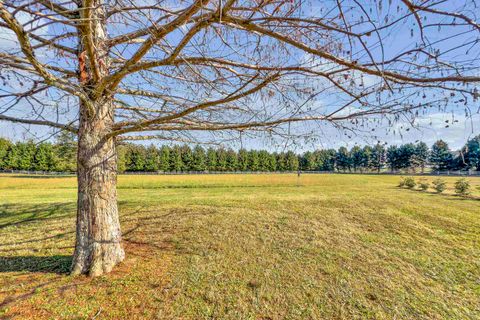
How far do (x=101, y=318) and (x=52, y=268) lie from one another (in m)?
1.80

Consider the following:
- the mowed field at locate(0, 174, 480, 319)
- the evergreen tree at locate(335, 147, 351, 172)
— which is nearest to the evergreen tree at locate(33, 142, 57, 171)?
the mowed field at locate(0, 174, 480, 319)

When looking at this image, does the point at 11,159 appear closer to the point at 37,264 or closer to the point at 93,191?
the point at 37,264

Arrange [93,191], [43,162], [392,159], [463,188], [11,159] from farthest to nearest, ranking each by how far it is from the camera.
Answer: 1. [43,162]
2. [11,159]
3. [463,188]
4. [392,159]
5. [93,191]

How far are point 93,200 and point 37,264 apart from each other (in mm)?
1757

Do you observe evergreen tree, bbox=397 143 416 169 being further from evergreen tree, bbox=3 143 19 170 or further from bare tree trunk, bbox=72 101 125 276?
evergreen tree, bbox=3 143 19 170

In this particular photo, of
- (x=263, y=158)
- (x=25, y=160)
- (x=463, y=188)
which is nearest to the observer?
(x=463, y=188)

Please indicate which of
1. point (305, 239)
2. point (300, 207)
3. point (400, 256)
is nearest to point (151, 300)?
point (305, 239)

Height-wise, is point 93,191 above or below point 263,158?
below

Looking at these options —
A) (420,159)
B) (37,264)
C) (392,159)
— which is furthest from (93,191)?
(392,159)

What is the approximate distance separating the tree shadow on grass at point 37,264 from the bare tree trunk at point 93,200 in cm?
49

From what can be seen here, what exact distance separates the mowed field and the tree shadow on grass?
0.02 metres

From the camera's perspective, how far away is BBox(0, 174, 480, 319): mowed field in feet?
8.43

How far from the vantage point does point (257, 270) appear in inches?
134

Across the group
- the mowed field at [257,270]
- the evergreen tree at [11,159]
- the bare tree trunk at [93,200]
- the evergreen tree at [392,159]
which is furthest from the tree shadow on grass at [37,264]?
the evergreen tree at [11,159]
